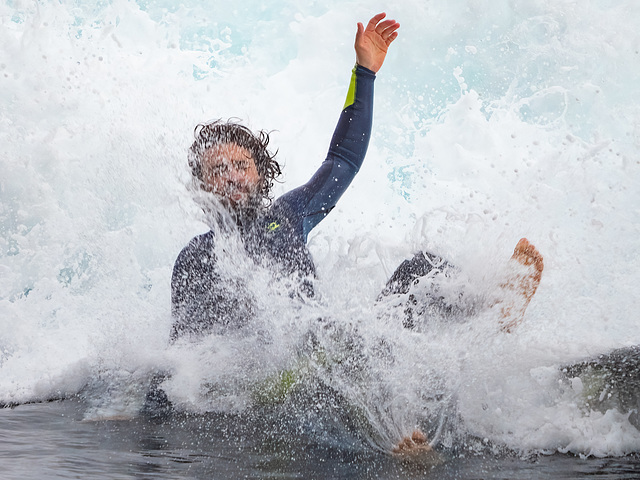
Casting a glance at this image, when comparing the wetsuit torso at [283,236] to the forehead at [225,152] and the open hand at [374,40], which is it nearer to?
the open hand at [374,40]

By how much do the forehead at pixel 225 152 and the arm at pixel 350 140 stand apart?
379 millimetres

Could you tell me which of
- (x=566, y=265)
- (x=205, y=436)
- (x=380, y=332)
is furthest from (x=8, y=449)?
(x=566, y=265)

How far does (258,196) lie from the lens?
12.4 ft

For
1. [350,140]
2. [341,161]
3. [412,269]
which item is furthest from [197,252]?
[412,269]

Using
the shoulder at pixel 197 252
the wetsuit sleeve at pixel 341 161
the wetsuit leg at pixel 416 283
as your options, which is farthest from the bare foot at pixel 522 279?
the shoulder at pixel 197 252

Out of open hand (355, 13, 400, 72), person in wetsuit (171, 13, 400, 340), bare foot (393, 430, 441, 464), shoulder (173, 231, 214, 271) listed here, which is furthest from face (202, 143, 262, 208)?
bare foot (393, 430, 441, 464)

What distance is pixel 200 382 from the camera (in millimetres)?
3420

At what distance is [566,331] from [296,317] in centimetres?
136

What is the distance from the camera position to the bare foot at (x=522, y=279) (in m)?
3.11

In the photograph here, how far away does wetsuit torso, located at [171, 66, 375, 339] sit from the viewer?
11.7 feet

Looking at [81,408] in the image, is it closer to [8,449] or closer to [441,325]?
[8,449]

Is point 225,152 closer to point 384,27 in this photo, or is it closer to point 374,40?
point 374,40

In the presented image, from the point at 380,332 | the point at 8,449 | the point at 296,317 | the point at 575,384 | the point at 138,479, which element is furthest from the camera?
the point at 296,317

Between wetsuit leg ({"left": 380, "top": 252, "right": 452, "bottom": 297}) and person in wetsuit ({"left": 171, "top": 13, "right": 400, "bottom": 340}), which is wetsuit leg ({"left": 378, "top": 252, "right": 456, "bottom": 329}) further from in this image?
person in wetsuit ({"left": 171, "top": 13, "right": 400, "bottom": 340})
